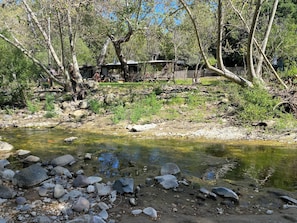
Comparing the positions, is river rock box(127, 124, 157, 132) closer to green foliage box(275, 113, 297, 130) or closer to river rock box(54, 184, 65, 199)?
green foliage box(275, 113, 297, 130)

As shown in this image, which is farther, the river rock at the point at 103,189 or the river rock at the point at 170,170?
the river rock at the point at 170,170

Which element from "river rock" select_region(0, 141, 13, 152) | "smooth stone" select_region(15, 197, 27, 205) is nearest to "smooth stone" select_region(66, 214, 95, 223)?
"smooth stone" select_region(15, 197, 27, 205)

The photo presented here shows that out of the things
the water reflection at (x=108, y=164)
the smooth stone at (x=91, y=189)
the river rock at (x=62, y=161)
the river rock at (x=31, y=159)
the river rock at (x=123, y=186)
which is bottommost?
the water reflection at (x=108, y=164)

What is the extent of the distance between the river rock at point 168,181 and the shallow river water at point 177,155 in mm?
740

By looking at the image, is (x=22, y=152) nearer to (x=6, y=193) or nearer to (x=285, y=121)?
(x=6, y=193)

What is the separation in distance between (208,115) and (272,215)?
737 centimetres

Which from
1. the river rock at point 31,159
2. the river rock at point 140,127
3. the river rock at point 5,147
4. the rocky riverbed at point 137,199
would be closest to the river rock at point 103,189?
the rocky riverbed at point 137,199

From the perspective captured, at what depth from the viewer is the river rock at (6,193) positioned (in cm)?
434

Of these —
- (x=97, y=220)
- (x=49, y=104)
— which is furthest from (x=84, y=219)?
(x=49, y=104)

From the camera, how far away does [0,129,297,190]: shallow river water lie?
5.77m

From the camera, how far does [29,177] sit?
16.0ft

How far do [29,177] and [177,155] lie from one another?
331 cm

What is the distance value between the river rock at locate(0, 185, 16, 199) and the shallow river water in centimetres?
154

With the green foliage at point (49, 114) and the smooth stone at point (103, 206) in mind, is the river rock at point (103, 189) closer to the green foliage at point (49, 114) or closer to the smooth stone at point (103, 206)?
the smooth stone at point (103, 206)
